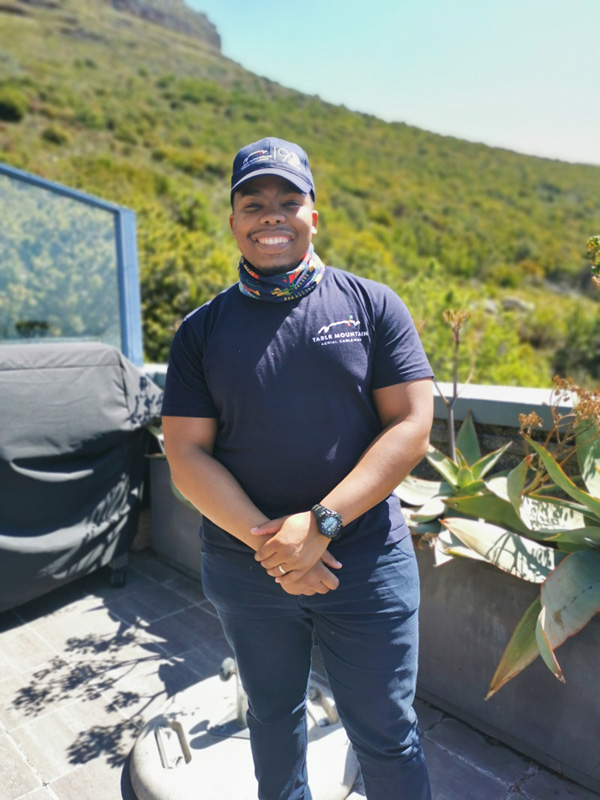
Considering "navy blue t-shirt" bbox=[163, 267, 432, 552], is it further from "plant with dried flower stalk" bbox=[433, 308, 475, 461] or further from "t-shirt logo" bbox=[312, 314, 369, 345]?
"plant with dried flower stalk" bbox=[433, 308, 475, 461]

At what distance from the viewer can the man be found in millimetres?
1495

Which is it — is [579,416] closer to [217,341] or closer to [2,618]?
[217,341]

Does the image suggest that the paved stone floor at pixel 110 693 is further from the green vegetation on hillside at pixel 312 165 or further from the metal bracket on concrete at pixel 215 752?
the green vegetation on hillside at pixel 312 165

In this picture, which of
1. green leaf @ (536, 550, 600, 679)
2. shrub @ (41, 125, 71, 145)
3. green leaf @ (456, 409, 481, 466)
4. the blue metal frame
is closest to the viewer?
green leaf @ (536, 550, 600, 679)

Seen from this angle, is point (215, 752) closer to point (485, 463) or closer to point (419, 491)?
point (419, 491)

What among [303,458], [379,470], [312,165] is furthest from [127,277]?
[312,165]

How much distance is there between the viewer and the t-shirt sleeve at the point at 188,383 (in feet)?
5.28

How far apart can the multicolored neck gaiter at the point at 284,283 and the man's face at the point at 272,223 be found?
0.02 meters

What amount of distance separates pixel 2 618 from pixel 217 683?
1.43m

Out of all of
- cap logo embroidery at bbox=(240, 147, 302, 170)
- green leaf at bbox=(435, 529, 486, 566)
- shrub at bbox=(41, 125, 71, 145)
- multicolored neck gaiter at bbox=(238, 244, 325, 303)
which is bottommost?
green leaf at bbox=(435, 529, 486, 566)

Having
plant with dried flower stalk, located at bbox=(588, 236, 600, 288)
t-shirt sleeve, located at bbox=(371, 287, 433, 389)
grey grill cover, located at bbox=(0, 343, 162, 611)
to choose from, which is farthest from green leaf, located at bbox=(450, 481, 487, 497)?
Answer: grey grill cover, located at bbox=(0, 343, 162, 611)

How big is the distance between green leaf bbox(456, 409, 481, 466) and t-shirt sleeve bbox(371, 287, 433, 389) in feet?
4.04

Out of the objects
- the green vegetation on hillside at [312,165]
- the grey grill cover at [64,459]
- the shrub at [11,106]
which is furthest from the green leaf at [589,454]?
the shrub at [11,106]

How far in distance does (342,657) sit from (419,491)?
118 centimetres
